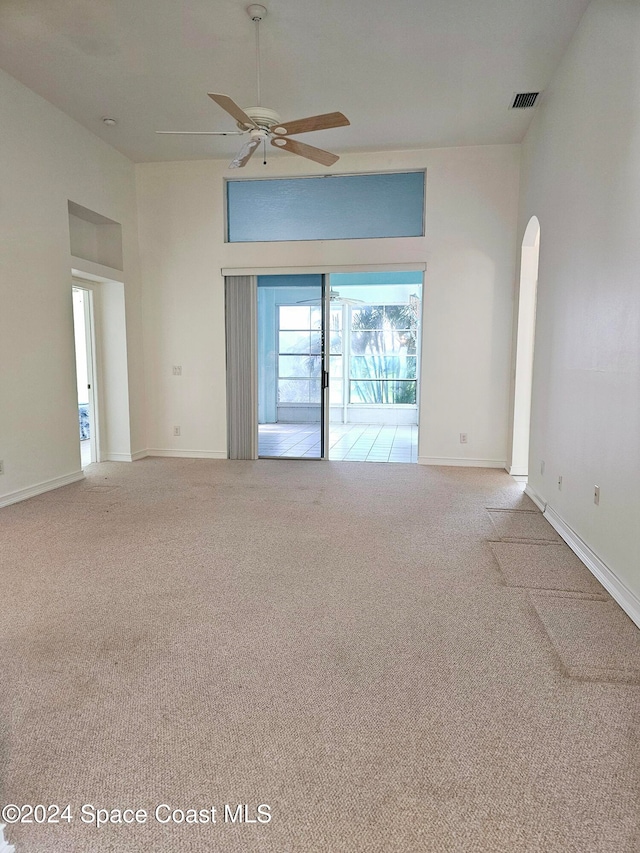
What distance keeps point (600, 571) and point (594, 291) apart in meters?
1.63

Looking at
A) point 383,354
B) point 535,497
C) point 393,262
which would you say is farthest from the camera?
point 383,354

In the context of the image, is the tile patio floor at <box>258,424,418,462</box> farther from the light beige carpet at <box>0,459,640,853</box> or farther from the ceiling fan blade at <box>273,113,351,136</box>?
the ceiling fan blade at <box>273,113,351,136</box>

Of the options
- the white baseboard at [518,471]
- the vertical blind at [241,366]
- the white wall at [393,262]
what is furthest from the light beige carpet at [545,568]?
the vertical blind at [241,366]

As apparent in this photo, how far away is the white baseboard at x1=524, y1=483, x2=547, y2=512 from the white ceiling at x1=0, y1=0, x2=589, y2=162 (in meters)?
3.38

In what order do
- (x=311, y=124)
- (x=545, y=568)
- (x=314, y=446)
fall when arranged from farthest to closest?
(x=314, y=446), (x=311, y=124), (x=545, y=568)

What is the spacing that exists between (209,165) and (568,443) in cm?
496

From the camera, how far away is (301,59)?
153 inches

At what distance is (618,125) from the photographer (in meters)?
2.72

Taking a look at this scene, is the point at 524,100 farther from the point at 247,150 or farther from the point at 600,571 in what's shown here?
the point at 600,571

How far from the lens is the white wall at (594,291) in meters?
2.52

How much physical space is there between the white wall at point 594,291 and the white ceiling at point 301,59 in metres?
0.50

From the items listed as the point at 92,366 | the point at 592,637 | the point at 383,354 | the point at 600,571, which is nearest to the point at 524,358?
the point at 600,571

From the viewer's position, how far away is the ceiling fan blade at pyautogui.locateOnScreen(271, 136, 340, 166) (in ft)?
12.0

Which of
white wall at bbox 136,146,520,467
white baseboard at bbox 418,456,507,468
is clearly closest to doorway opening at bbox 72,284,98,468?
white wall at bbox 136,146,520,467
